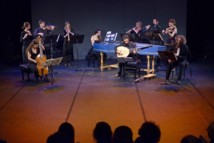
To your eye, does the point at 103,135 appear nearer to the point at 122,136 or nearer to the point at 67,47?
the point at 122,136

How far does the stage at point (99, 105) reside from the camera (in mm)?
7677

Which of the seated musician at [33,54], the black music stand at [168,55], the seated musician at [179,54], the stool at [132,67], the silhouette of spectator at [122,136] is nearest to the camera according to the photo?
the silhouette of spectator at [122,136]

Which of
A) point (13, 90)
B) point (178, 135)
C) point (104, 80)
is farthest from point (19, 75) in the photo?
point (178, 135)

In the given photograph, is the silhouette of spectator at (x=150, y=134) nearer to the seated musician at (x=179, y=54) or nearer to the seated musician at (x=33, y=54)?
the seated musician at (x=179, y=54)

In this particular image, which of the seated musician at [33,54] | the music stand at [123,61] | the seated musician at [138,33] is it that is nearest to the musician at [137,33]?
the seated musician at [138,33]

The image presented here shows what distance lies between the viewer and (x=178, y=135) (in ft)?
23.9

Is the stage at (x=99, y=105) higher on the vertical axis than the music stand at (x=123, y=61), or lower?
lower

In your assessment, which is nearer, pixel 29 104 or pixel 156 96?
pixel 29 104

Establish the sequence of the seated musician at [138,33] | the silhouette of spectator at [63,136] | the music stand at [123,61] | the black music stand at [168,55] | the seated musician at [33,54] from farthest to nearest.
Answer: the seated musician at [138,33] < the music stand at [123,61] < the seated musician at [33,54] < the black music stand at [168,55] < the silhouette of spectator at [63,136]

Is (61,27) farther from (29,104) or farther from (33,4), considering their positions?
(29,104)

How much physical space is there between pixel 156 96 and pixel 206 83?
2325 mm

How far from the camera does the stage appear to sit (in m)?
7.68

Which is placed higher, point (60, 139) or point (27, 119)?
point (60, 139)

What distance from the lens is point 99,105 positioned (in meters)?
9.43
